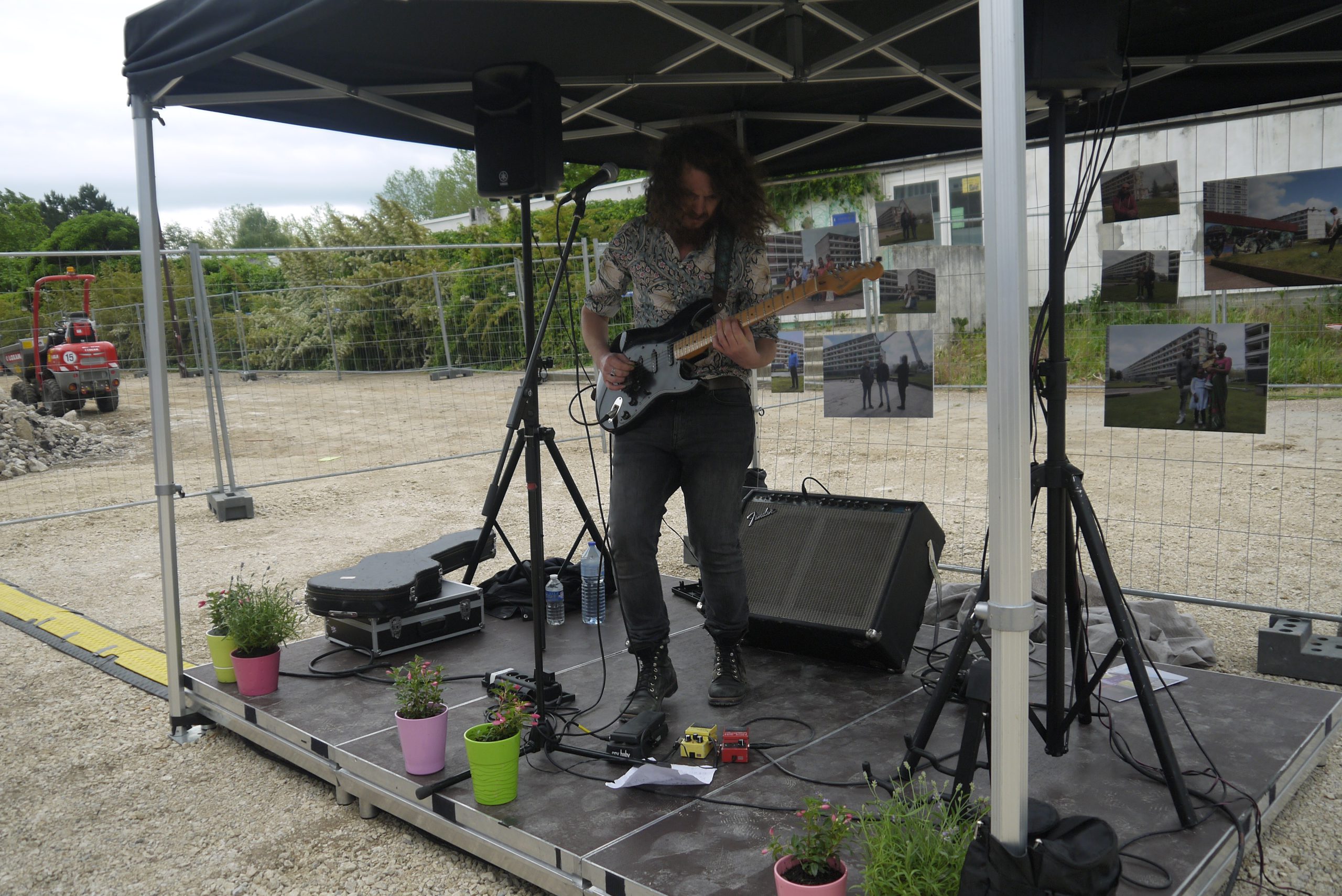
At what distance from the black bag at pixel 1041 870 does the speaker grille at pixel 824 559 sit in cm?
143

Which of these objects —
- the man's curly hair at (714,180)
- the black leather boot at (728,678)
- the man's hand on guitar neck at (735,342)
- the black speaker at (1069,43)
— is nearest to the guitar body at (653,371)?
the man's hand on guitar neck at (735,342)

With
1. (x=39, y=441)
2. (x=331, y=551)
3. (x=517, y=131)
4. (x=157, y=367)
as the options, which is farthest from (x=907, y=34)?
(x=39, y=441)

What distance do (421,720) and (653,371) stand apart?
1.14 m

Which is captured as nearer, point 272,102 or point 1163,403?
point 272,102

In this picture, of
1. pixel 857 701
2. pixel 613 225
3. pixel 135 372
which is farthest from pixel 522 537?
pixel 613 225

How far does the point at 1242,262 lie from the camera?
357cm

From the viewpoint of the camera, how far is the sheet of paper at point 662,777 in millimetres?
2402

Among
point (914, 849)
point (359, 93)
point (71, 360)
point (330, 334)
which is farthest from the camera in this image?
point (330, 334)

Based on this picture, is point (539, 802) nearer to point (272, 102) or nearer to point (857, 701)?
point (857, 701)

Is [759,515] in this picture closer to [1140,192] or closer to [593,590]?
[593,590]

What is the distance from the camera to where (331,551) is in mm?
5941

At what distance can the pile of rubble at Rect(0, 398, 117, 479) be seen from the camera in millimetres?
9344

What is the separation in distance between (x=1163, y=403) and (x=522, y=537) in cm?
385

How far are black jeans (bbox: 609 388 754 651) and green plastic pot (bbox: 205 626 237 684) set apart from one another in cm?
145
